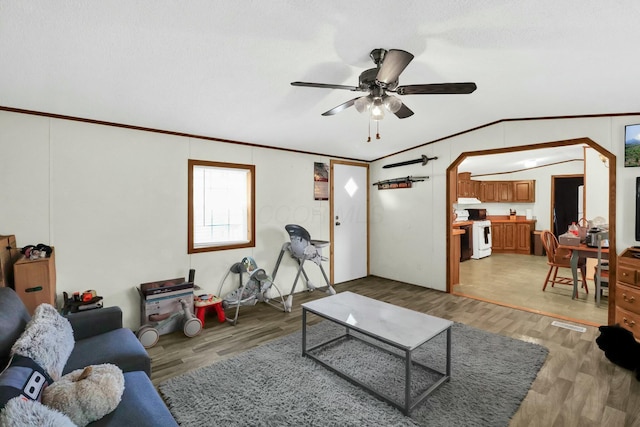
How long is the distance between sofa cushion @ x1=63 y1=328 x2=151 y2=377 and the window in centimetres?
170

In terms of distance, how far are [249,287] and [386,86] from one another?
2.97 m

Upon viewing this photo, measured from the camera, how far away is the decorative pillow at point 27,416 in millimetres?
1009

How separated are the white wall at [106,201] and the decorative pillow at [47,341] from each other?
4.11ft

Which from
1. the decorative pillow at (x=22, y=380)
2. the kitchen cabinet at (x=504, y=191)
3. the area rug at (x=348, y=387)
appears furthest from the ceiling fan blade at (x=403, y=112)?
the kitchen cabinet at (x=504, y=191)

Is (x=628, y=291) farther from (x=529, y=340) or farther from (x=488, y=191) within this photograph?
(x=488, y=191)

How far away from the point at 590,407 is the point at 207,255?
151 inches

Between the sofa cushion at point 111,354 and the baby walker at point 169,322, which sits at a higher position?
the sofa cushion at point 111,354

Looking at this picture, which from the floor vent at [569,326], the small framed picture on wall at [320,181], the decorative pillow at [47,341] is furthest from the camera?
the small framed picture on wall at [320,181]

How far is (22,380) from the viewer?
1.26 m

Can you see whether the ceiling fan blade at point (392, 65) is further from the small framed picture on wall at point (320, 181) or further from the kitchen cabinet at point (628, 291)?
the kitchen cabinet at point (628, 291)

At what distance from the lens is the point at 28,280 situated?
2.31 metres

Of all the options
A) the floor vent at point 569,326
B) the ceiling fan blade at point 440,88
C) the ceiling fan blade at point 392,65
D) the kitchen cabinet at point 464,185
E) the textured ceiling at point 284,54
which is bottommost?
the floor vent at point 569,326

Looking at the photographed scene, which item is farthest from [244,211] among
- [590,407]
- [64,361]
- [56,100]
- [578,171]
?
[578,171]

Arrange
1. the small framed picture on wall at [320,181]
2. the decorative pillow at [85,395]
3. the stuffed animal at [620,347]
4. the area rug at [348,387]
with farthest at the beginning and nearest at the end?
the small framed picture on wall at [320,181]
the stuffed animal at [620,347]
the area rug at [348,387]
the decorative pillow at [85,395]
